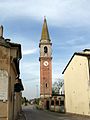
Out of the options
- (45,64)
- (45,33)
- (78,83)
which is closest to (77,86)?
(78,83)

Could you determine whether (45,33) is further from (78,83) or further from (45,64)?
(78,83)

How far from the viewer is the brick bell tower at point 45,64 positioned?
9538 cm

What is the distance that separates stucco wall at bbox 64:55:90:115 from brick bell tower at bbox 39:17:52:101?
45514 mm

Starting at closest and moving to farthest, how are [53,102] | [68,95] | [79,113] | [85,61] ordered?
[85,61]
[79,113]
[68,95]
[53,102]

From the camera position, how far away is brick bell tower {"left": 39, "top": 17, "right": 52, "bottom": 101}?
313 ft

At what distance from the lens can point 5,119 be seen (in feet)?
55.4

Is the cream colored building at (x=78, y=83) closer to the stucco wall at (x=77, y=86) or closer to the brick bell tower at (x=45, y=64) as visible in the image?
the stucco wall at (x=77, y=86)

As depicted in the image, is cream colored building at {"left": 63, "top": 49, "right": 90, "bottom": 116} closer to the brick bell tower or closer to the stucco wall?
the stucco wall

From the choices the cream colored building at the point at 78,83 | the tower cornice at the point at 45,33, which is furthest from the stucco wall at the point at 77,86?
the tower cornice at the point at 45,33

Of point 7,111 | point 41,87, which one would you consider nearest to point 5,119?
point 7,111

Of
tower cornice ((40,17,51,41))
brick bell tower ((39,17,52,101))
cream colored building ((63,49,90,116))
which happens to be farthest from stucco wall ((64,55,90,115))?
tower cornice ((40,17,51,41))

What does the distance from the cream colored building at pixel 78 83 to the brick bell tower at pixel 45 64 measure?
45.7 meters

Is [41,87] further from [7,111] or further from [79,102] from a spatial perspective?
[7,111]

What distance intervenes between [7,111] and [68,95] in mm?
31077
